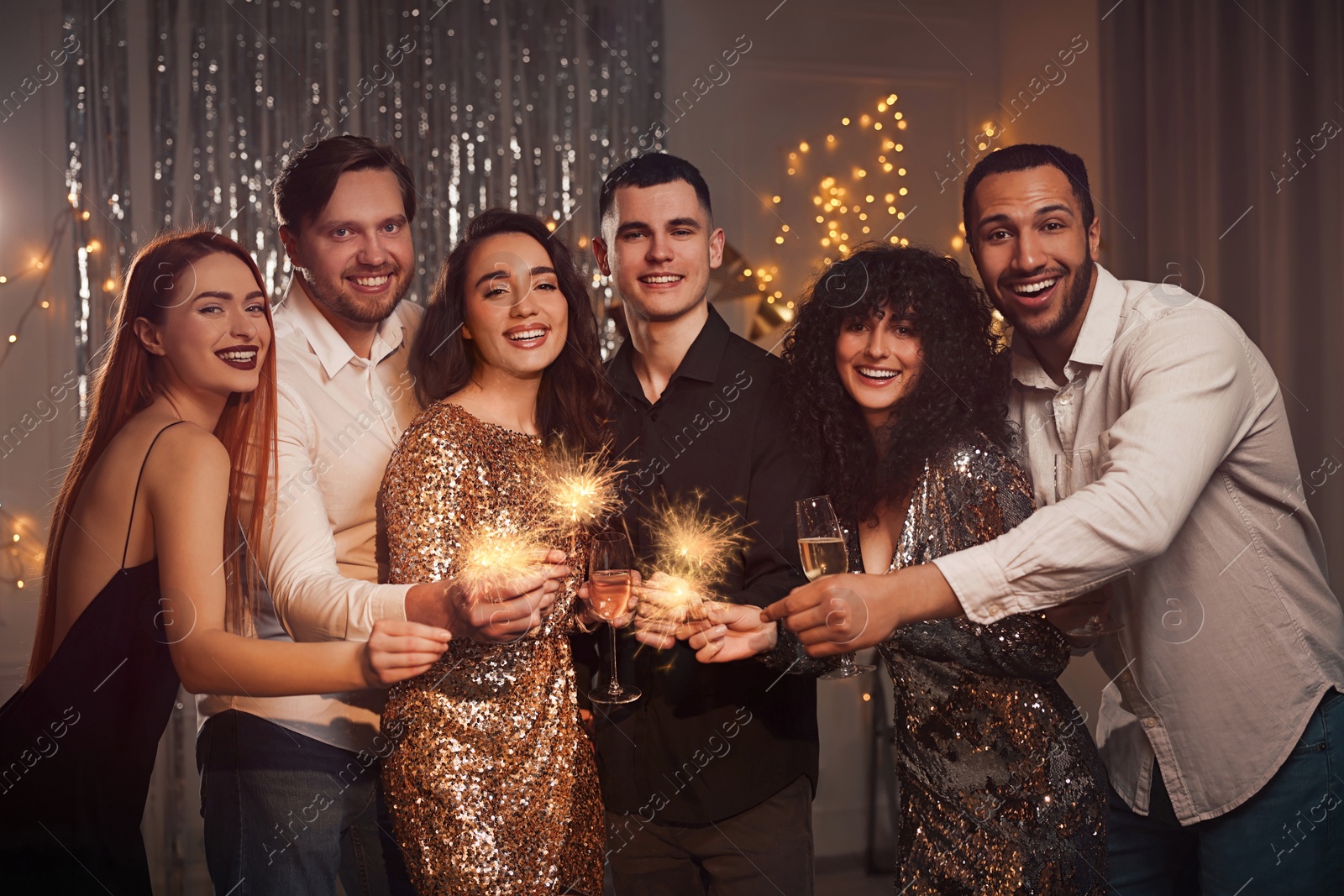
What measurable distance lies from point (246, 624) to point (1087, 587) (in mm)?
1629

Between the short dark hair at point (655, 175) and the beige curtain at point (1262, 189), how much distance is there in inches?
47.6

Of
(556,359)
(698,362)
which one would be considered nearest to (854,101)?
(698,362)

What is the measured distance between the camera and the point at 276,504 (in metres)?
1.97

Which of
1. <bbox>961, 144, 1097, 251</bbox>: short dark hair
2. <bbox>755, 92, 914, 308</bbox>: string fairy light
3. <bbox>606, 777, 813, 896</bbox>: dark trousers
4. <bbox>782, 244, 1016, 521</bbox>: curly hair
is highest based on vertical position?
<bbox>755, 92, 914, 308</bbox>: string fairy light

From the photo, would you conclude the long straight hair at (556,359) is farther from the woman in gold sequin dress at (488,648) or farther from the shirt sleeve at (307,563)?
the shirt sleeve at (307,563)

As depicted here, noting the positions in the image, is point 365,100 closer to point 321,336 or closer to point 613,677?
point 321,336

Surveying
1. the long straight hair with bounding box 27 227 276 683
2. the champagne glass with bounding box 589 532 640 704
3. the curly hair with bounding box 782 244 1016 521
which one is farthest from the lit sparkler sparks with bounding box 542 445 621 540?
the long straight hair with bounding box 27 227 276 683

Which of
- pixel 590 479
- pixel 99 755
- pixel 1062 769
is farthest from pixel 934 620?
pixel 99 755

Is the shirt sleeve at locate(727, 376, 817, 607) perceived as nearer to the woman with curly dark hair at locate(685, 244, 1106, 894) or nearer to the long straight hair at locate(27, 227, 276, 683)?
the woman with curly dark hair at locate(685, 244, 1106, 894)

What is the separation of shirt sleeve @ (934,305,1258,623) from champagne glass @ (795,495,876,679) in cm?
18

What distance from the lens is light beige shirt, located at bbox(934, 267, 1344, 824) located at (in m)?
1.75

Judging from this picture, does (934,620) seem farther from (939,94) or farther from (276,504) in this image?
(939,94)

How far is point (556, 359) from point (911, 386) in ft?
2.43

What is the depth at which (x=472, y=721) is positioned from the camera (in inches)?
73.0
